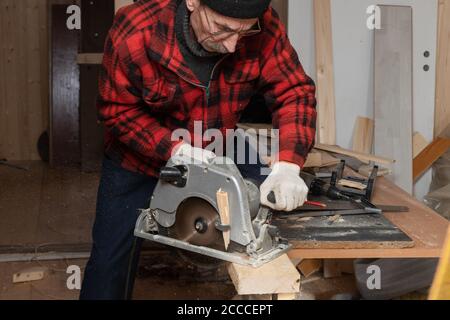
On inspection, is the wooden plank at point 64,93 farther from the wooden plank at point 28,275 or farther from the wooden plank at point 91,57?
the wooden plank at point 28,275

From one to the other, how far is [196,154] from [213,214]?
0.21 metres

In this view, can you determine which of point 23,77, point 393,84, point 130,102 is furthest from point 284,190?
point 23,77

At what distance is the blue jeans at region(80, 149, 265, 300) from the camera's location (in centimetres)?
195

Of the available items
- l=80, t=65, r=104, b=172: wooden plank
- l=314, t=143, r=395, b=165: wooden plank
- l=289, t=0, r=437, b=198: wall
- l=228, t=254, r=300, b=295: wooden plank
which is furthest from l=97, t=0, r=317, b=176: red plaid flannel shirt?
l=80, t=65, r=104, b=172: wooden plank

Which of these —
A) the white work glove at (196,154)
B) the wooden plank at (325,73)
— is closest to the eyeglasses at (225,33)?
the white work glove at (196,154)

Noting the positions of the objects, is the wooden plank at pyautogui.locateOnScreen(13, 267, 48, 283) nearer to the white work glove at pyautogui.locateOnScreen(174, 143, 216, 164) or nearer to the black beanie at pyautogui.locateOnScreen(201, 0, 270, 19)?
the white work glove at pyautogui.locateOnScreen(174, 143, 216, 164)

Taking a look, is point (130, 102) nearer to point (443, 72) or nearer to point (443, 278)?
point (443, 278)

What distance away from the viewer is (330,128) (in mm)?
3105

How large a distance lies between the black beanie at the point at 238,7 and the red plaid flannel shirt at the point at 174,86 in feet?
0.79

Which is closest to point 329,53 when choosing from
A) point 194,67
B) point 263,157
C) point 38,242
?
point 263,157

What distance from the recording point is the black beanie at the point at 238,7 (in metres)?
1.49

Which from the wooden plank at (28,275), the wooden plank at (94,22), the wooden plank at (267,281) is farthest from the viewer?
the wooden plank at (94,22)

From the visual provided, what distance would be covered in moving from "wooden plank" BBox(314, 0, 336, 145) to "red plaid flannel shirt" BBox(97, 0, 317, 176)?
1205mm
